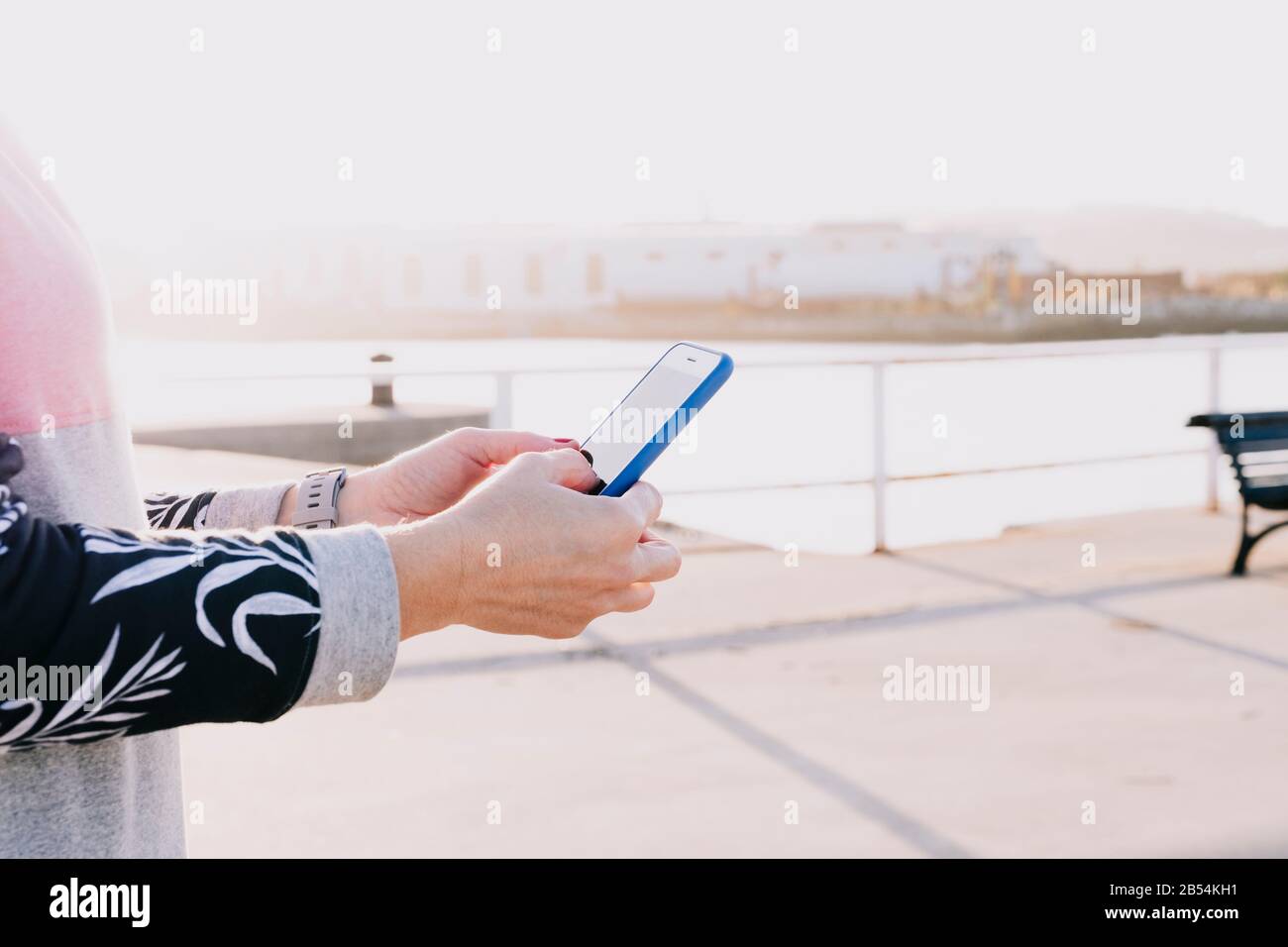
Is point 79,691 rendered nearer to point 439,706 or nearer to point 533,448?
point 533,448

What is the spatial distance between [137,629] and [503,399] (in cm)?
592

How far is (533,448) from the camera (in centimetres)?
161

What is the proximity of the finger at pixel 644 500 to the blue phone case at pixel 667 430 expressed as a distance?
11 millimetres

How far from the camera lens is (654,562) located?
1.30m

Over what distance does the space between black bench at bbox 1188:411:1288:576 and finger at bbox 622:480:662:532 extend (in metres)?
5.67

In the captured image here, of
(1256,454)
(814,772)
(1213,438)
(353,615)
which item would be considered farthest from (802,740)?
(1213,438)

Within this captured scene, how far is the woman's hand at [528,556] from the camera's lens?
1.09 metres

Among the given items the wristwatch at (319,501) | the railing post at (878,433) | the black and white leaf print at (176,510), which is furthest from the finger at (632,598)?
the railing post at (878,433)

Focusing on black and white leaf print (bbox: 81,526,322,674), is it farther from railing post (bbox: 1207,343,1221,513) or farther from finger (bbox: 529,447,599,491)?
railing post (bbox: 1207,343,1221,513)

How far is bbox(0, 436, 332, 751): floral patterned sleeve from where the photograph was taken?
0.93m

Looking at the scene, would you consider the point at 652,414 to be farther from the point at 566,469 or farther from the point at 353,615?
the point at 353,615

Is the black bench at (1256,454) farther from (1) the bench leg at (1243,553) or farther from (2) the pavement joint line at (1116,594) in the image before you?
(2) the pavement joint line at (1116,594)

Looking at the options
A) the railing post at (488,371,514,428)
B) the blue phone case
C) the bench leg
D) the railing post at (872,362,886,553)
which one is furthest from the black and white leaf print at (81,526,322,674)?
the railing post at (872,362,886,553)

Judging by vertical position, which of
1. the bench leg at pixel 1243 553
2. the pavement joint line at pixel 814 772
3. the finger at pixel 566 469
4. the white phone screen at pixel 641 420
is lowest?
the pavement joint line at pixel 814 772
